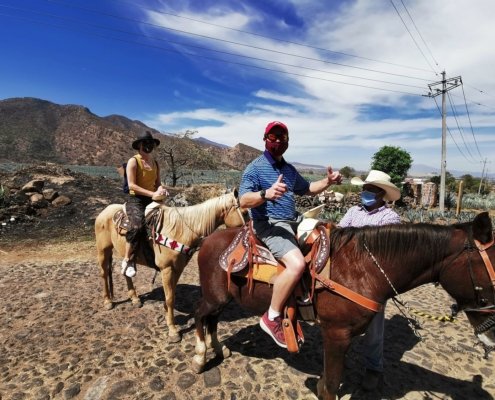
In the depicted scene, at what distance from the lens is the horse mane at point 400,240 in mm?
2387

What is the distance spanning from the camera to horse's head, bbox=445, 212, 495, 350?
86.3 inches

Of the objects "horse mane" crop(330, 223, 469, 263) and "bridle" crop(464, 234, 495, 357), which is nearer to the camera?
"bridle" crop(464, 234, 495, 357)

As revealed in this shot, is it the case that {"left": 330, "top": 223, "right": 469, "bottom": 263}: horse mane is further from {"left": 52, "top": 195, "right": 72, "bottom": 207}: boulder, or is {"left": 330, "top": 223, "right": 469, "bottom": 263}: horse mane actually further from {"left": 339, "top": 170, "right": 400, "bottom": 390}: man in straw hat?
{"left": 52, "top": 195, "right": 72, "bottom": 207}: boulder

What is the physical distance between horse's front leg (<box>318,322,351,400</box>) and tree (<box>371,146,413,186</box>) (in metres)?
29.4

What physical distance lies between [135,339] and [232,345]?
4.50ft

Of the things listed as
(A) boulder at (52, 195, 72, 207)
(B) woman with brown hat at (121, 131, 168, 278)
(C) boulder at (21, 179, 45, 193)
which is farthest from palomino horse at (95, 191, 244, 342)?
(C) boulder at (21, 179, 45, 193)

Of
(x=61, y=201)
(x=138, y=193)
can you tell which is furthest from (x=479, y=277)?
(x=61, y=201)

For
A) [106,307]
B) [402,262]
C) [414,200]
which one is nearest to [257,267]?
[402,262]

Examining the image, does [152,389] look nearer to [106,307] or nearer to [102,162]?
[106,307]

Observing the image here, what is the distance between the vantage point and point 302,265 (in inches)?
99.4

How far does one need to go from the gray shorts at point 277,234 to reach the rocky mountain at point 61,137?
72.5 m

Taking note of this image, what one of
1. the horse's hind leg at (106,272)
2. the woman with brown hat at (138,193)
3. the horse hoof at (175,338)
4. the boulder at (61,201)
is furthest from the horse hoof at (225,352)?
the boulder at (61,201)

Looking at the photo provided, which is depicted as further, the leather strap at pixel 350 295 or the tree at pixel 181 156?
the tree at pixel 181 156

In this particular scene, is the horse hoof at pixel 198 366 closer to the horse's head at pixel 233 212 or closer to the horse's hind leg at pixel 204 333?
the horse's hind leg at pixel 204 333
